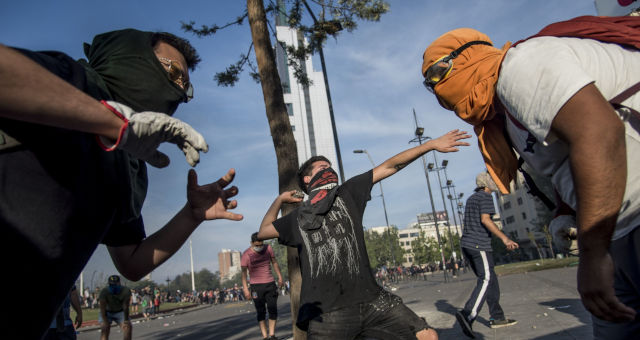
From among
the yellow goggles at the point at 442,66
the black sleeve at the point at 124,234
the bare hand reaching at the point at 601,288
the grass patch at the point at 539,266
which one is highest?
the yellow goggles at the point at 442,66

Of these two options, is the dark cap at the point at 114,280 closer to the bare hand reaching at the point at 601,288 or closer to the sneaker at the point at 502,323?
the sneaker at the point at 502,323

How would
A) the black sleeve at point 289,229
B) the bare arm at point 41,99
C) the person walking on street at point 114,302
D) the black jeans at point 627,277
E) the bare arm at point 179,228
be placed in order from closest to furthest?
1. the bare arm at point 41,99
2. the black jeans at point 627,277
3. the bare arm at point 179,228
4. the black sleeve at point 289,229
5. the person walking on street at point 114,302

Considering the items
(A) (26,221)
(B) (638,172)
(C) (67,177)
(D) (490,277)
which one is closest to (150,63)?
(C) (67,177)

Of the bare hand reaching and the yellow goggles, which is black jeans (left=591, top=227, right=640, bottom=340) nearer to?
the bare hand reaching

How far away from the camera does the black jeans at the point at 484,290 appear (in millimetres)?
5398

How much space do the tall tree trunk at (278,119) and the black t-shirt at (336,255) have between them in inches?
70.3

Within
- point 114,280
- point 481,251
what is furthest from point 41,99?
point 114,280

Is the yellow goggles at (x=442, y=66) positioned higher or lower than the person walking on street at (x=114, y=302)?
higher

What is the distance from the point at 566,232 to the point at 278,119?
4348mm

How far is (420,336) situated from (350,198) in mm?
1243

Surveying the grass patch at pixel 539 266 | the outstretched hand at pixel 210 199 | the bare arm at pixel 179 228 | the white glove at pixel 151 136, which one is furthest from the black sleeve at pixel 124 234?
the grass patch at pixel 539 266

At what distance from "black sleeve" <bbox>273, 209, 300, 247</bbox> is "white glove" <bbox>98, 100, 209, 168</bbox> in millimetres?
2056

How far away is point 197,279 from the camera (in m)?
158

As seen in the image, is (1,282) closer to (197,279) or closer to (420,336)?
(420,336)
